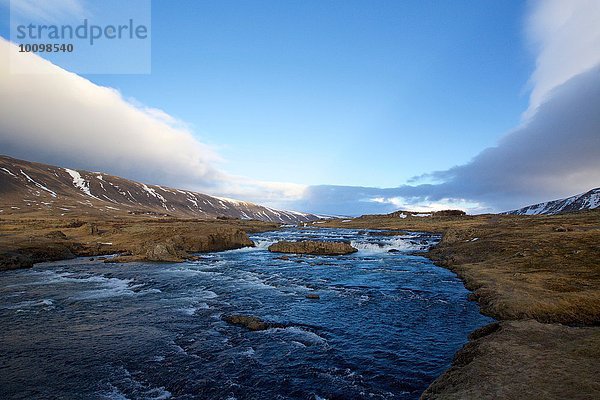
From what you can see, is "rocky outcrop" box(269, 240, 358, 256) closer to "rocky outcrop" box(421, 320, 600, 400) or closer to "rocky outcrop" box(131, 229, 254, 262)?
"rocky outcrop" box(131, 229, 254, 262)

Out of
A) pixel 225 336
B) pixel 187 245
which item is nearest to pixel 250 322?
pixel 225 336

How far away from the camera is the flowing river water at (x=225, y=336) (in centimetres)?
1522

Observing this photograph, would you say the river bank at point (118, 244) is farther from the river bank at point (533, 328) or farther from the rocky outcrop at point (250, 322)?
the river bank at point (533, 328)

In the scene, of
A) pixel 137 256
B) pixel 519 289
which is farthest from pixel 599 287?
pixel 137 256

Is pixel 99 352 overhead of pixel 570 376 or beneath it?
beneath

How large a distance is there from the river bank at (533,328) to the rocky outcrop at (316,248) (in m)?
25.0

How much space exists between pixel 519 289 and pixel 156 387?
84.9 ft

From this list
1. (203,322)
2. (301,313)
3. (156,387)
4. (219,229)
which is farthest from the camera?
(219,229)

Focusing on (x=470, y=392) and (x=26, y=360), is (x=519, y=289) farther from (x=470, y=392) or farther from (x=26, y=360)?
(x=26, y=360)

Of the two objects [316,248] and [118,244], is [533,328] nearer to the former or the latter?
[316,248]

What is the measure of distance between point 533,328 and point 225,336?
17.5m

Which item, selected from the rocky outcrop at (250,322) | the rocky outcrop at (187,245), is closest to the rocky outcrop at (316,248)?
the rocky outcrop at (187,245)

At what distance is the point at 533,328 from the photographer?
721 inches

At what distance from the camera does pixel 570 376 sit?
41.2 ft
